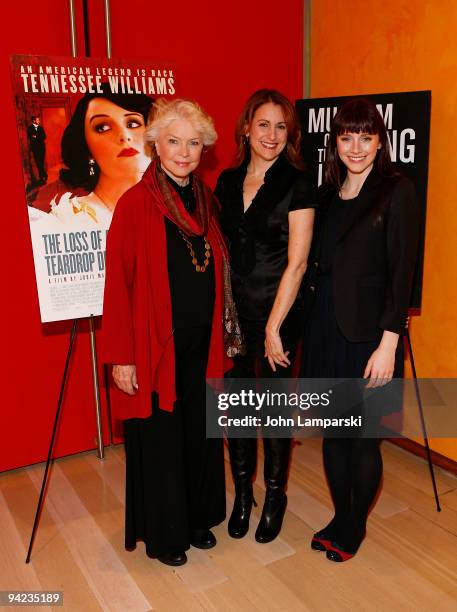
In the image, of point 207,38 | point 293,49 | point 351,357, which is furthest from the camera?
point 293,49

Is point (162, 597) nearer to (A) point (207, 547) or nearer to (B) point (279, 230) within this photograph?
(A) point (207, 547)

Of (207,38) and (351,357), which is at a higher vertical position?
(207,38)

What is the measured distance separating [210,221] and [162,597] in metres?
1.31

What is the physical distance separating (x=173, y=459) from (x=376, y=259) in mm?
995

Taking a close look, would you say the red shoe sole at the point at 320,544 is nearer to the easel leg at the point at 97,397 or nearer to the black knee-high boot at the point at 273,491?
the black knee-high boot at the point at 273,491

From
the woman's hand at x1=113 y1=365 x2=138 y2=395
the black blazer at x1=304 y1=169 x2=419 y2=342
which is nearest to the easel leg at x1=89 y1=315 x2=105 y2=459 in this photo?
the woman's hand at x1=113 y1=365 x2=138 y2=395

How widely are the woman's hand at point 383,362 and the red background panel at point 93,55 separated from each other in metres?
1.43

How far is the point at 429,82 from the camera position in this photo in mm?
2639

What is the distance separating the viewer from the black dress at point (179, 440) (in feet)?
6.70

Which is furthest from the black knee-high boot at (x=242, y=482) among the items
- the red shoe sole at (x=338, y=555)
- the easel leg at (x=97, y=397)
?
the easel leg at (x=97, y=397)

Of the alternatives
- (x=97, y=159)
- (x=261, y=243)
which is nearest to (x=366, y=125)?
(x=261, y=243)

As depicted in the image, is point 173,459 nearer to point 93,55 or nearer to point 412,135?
point 412,135

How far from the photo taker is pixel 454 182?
2.61 m

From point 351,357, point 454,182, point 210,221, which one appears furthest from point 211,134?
point 454,182
